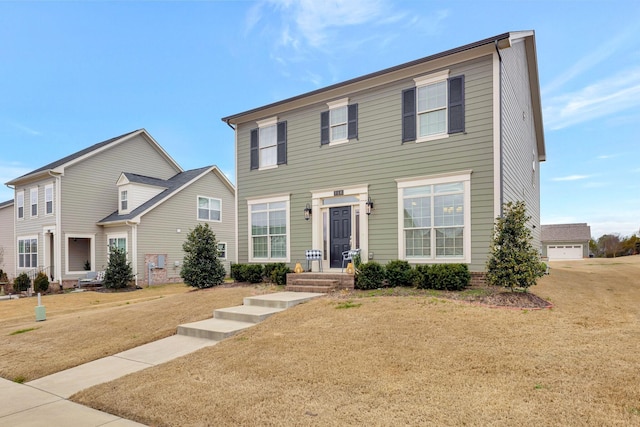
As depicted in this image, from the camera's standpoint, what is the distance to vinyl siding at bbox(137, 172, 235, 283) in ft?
68.2

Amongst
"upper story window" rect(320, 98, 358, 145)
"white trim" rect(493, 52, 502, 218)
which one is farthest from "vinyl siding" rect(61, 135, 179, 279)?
"white trim" rect(493, 52, 502, 218)

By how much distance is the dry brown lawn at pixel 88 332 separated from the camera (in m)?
6.83

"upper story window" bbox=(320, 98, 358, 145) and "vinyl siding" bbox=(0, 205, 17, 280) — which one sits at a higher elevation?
"upper story window" bbox=(320, 98, 358, 145)

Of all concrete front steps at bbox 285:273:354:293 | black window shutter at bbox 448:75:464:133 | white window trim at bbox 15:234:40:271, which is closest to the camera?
black window shutter at bbox 448:75:464:133

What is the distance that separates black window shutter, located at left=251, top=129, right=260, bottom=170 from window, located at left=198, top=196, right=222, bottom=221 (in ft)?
33.8

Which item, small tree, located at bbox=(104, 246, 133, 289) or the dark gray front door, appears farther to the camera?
small tree, located at bbox=(104, 246, 133, 289)

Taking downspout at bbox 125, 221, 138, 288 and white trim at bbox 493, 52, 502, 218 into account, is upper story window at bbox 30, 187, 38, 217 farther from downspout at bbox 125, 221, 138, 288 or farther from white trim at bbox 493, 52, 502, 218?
white trim at bbox 493, 52, 502, 218

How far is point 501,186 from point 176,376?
27.1ft

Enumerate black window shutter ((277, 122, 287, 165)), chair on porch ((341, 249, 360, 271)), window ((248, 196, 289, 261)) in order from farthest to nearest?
black window shutter ((277, 122, 287, 165)) < window ((248, 196, 289, 261)) < chair on porch ((341, 249, 360, 271))

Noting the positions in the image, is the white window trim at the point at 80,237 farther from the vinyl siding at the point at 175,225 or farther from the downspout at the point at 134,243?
the vinyl siding at the point at 175,225

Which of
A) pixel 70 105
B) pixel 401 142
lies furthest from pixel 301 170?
pixel 70 105

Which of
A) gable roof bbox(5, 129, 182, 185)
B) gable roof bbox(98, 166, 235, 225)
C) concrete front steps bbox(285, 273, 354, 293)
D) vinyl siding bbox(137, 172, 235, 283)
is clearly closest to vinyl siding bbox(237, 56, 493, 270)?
concrete front steps bbox(285, 273, 354, 293)

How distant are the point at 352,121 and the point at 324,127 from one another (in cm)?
107

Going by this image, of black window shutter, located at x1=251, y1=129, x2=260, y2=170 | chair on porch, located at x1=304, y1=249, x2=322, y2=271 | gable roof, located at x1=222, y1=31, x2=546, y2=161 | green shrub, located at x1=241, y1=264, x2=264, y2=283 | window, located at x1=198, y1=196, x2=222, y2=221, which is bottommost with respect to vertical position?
green shrub, located at x1=241, y1=264, x2=264, y2=283
